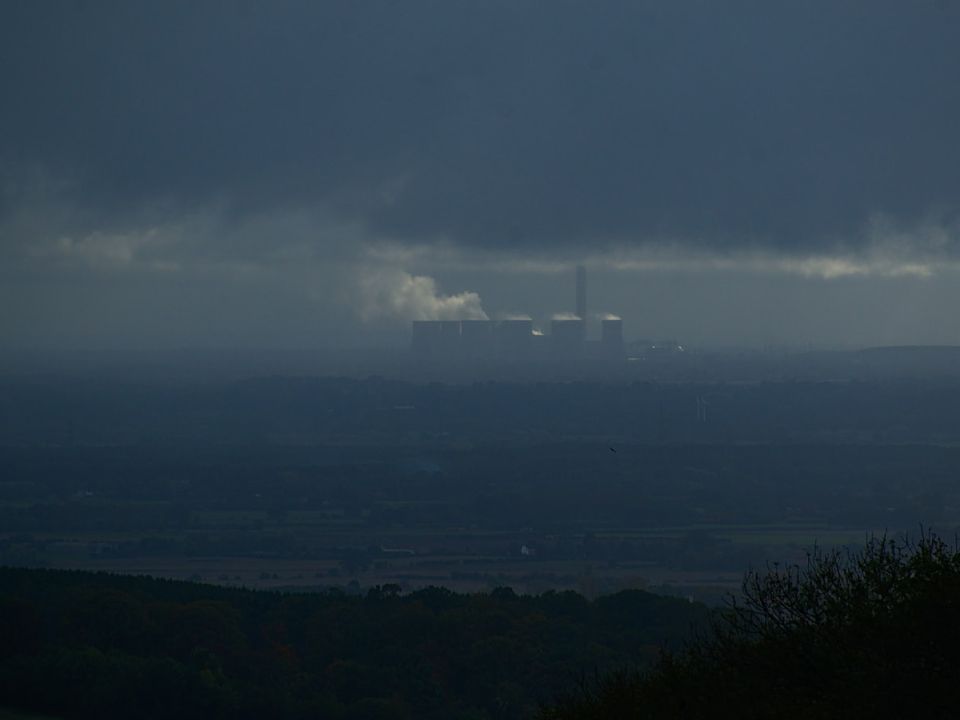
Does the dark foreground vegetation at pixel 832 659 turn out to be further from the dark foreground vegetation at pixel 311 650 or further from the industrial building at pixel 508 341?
the industrial building at pixel 508 341

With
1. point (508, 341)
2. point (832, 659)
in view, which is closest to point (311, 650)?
point (832, 659)

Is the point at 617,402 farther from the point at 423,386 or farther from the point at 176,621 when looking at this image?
the point at 176,621

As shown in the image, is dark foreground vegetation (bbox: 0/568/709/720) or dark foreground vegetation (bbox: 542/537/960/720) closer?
dark foreground vegetation (bbox: 542/537/960/720)

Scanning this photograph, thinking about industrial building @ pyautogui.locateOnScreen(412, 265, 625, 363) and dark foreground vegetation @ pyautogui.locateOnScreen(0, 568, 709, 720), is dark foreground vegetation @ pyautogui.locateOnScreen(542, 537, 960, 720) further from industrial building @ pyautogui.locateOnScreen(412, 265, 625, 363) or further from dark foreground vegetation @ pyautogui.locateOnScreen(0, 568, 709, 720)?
industrial building @ pyautogui.locateOnScreen(412, 265, 625, 363)

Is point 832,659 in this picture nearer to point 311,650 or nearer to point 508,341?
point 311,650

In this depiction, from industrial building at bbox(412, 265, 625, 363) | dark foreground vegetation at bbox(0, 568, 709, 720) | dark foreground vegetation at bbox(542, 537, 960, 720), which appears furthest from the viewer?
industrial building at bbox(412, 265, 625, 363)

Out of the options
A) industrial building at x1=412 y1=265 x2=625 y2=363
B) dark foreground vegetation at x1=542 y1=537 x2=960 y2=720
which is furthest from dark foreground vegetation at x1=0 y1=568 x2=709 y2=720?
industrial building at x1=412 y1=265 x2=625 y2=363

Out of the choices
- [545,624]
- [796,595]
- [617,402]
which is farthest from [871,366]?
[796,595]
